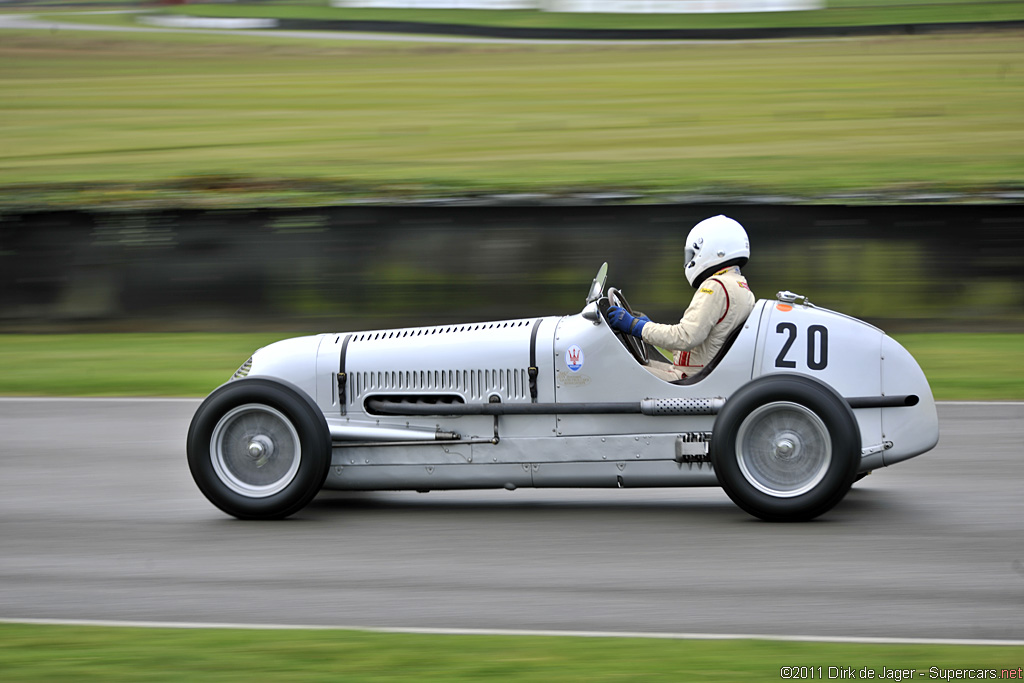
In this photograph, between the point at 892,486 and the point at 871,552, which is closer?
the point at 871,552

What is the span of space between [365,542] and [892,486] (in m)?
2.99

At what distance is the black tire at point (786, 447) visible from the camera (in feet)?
18.1

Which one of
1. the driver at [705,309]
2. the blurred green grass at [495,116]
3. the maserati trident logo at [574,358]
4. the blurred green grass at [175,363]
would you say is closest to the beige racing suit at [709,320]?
the driver at [705,309]

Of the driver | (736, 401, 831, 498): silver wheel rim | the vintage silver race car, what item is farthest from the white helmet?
(736, 401, 831, 498): silver wheel rim

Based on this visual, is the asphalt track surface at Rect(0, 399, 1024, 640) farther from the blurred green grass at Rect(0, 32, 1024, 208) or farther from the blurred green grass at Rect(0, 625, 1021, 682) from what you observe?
the blurred green grass at Rect(0, 32, 1024, 208)

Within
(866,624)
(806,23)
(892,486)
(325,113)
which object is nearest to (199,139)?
(325,113)

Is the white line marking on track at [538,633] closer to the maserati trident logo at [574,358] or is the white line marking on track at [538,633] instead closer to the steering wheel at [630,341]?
the maserati trident logo at [574,358]

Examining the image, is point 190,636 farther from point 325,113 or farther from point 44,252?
point 325,113

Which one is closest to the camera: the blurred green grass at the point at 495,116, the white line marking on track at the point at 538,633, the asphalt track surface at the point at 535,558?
the white line marking on track at the point at 538,633

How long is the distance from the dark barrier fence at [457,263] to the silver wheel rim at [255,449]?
6564 mm

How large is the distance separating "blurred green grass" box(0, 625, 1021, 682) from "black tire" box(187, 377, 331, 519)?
1536 millimetres

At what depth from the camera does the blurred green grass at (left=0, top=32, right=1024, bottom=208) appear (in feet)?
58.7

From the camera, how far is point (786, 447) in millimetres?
5641

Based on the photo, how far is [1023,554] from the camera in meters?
5.26
